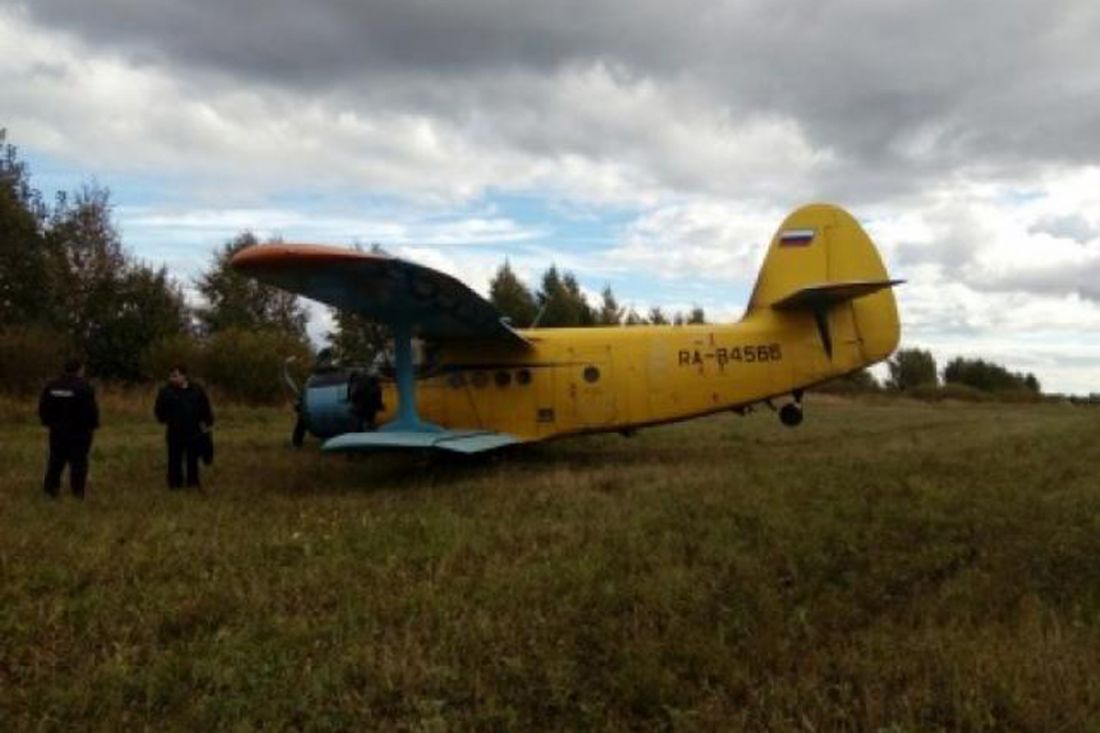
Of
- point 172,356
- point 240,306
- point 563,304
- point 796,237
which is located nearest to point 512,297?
point 563,304

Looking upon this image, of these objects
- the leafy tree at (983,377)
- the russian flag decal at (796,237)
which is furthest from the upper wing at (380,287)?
the leafy tree at (983,377)

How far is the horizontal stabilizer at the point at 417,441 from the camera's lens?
11789mm

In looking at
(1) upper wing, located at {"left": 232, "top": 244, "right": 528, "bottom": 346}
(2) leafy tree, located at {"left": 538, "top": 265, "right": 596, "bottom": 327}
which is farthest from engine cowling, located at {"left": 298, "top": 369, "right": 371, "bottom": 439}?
(2) leafy tree, located at {"left": 538, "top": 265, "right": 596, "bottom": 327}

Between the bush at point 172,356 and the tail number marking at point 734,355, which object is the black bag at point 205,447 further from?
the bush at point 172,356

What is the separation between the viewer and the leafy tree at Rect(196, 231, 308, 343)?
65.5 meters

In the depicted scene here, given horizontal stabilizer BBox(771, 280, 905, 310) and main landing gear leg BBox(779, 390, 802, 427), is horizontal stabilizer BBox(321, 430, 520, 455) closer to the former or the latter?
main landing gear leg BBox(779, 390, 802, 427)

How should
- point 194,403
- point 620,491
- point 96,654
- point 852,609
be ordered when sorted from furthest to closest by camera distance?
point 194,403
point 620,491
point 852,609
point 96,654

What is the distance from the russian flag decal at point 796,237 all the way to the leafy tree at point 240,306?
53005mm

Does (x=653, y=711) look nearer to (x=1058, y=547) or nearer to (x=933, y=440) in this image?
(x=1058, y=547)

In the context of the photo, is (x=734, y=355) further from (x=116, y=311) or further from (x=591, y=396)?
(x=116, y=311)

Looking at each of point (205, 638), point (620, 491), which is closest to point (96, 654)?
point (205, 638)

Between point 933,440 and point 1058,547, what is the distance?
10.3 metres

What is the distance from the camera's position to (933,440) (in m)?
17.9

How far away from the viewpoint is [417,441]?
39.8ft
